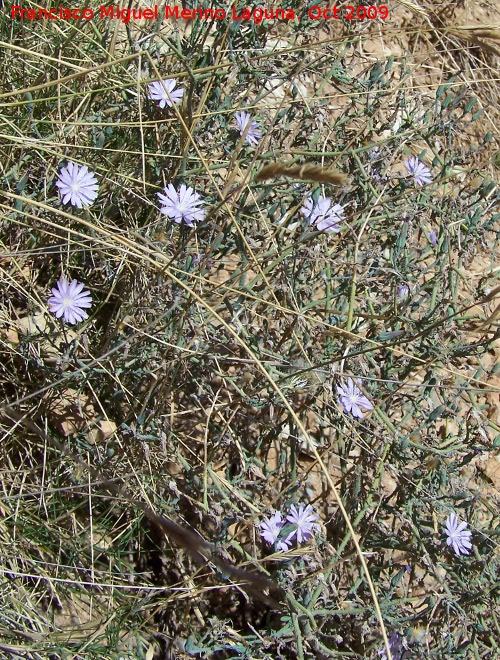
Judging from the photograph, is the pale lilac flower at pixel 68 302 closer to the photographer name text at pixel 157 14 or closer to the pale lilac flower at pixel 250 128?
the pale lilac flower at pixel 250 128

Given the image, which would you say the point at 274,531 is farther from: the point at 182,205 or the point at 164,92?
the point at 164,92

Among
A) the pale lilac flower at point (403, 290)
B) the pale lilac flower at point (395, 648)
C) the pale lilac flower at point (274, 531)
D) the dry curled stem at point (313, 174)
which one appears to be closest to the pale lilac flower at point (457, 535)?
the pale lilac flower at point (395, 648)

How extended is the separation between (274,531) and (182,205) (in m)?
0.77

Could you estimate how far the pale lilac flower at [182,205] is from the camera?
1600 mm

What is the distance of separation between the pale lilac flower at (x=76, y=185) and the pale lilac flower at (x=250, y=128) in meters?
0.40

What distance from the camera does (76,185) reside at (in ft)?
5.37

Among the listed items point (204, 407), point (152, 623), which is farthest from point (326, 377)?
point (152, 623)

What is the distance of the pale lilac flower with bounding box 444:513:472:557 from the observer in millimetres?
1542

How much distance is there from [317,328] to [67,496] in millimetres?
748

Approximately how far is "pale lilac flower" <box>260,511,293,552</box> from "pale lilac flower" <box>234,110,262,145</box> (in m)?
0.94

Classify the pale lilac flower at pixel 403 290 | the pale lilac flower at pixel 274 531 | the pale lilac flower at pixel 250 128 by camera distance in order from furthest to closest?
the pale lilac flower at pixel 403 290
the pale lilac flower at pixel 250 128
the pale lilac flower at pixel 274 531

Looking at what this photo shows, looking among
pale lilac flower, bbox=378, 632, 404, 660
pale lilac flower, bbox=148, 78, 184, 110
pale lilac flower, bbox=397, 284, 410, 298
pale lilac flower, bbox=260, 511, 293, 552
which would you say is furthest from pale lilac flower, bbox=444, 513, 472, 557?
pale lilac flower, bbox=148, 78, 184, 110

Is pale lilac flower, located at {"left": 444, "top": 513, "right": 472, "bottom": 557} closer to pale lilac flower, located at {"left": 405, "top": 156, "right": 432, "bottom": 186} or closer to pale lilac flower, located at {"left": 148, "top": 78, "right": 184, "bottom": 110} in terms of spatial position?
pale lilac flower, located at {"left": 405, "top": 156, "right": 432, "bottom": 186}

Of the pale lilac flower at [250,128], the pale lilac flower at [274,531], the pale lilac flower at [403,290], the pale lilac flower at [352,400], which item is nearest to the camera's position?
the pale lilac flower at [274,531]
